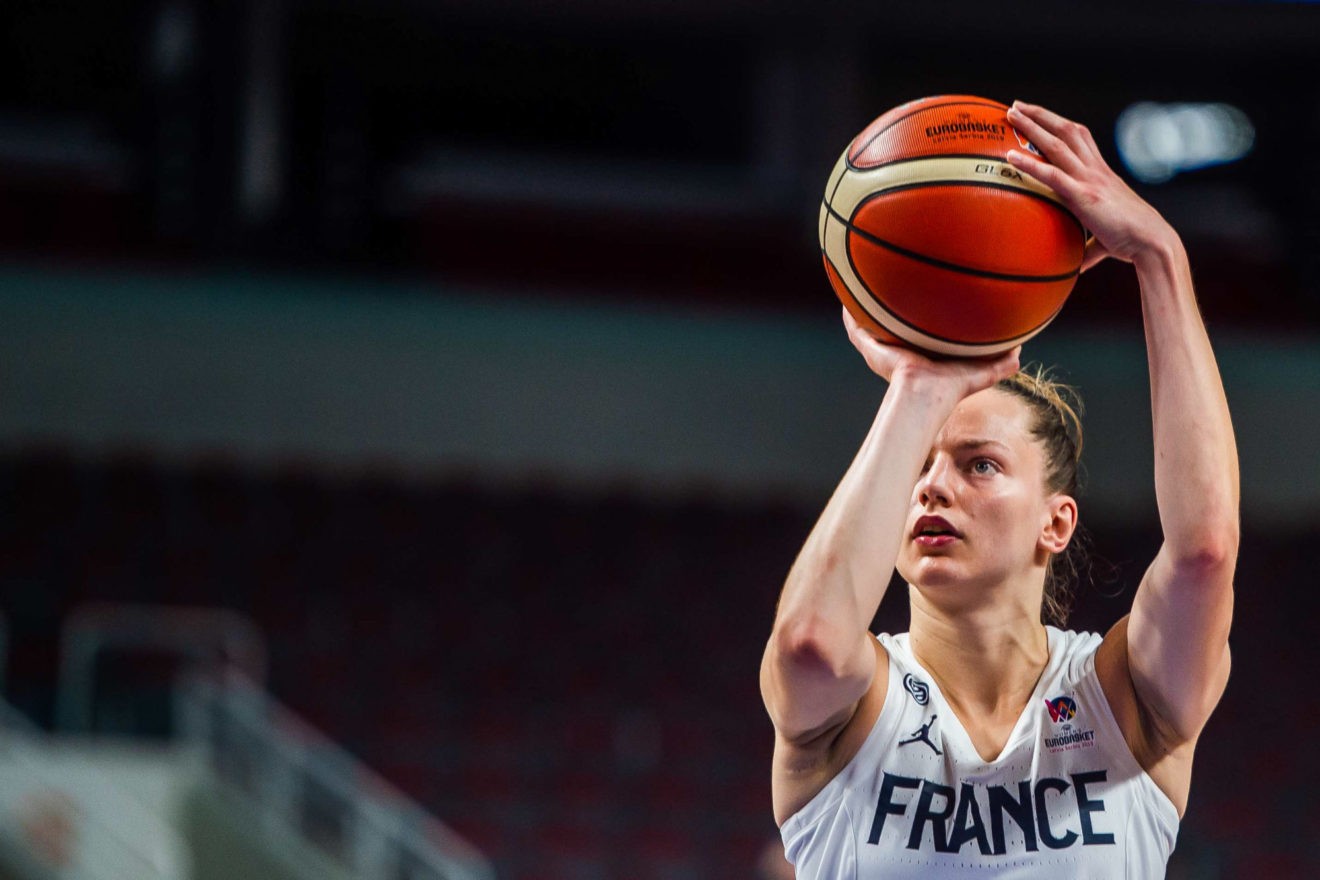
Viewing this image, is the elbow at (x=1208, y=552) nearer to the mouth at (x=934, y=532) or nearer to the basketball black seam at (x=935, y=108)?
the mouth at (x=934, y=532)

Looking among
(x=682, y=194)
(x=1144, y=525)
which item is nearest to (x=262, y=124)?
(x=682, y=194)

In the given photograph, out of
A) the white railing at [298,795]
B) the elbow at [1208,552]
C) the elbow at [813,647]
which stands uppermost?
the elbow at [1208,552]

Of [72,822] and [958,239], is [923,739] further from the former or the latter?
[72,822]

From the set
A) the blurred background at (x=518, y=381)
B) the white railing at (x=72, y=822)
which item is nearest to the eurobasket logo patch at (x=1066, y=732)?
the white railing at (x=72, y=822)

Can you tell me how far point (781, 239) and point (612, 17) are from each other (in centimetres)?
192

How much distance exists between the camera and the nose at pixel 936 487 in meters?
2.23

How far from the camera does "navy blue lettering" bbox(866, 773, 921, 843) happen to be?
213cm

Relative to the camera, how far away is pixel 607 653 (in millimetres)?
10070

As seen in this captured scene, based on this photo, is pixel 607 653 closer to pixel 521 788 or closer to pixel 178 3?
pixel 521 788

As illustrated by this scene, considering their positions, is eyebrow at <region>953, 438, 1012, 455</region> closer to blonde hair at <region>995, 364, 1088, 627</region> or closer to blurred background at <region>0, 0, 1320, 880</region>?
blonde hair at <region>995, 364, 1088, 627</region>

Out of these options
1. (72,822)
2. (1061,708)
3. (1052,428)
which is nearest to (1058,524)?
(1052,428)

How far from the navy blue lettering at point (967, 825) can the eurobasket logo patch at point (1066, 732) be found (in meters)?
0.13

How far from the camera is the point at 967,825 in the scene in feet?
6.99

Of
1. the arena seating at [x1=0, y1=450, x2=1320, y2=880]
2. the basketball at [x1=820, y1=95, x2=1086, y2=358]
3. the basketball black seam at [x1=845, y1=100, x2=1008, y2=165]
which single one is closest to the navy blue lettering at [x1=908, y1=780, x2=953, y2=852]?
the basketball at [x1=820, y1=95, x2=1086, y2=358]
